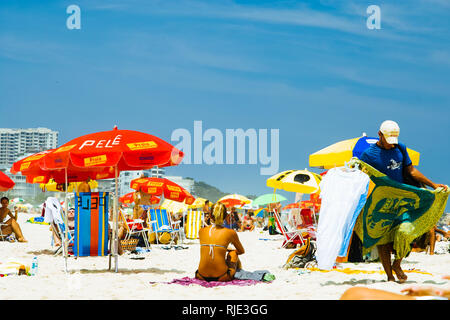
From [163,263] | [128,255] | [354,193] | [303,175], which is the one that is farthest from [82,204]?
[303,175]

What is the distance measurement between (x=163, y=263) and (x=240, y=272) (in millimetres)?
3222

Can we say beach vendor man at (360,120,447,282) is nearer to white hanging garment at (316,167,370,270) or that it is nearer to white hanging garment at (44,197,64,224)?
white hanging garment at (316,167,370,270)

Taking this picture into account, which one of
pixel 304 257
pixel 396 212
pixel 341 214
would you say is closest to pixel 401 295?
pixel 341 214

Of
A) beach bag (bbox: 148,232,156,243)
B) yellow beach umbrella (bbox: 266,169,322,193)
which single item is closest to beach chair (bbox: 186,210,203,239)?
beach bag (bbox: 148,232,156,243)

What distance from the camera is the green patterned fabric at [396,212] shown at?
567cm

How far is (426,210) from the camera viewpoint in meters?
5.70

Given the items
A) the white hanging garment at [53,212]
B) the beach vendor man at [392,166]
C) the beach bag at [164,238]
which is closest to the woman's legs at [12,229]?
the beach bag at [164,238]

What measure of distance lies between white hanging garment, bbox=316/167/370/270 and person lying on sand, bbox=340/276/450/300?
9.97 feet

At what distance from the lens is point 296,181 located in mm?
13031

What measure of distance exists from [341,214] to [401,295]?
128 inches

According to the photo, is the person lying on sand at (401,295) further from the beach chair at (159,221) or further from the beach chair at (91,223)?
the beach chair at (159,221)

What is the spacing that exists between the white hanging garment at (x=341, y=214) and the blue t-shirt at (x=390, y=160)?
256 millimetres
